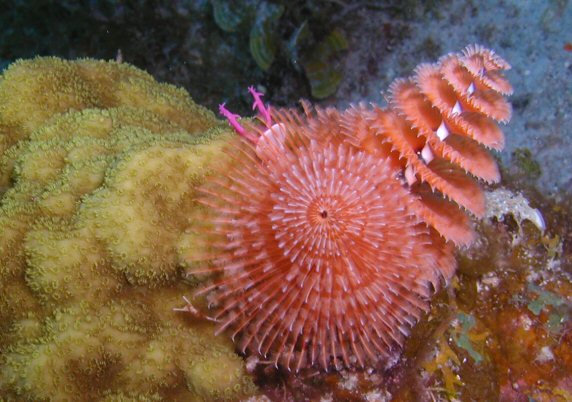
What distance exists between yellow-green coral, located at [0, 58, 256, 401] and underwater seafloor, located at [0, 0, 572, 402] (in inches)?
20.6

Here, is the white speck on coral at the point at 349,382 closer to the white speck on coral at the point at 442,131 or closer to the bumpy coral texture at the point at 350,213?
the bumpy coral texture at the point at 350,213

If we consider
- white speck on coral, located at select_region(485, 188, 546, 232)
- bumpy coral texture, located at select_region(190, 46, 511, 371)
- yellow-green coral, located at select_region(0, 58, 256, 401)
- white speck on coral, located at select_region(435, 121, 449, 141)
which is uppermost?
white speck on coral, located at select_region(485, 188, 546, 232)

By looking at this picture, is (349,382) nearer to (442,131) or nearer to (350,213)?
(350,213)

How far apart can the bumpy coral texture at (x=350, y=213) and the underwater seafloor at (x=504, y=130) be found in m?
0.33

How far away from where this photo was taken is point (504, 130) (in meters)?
4.96

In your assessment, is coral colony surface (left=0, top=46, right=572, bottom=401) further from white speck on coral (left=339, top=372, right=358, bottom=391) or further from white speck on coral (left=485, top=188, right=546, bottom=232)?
white speck on coral (left=485, top=188, right=546, bottom=232)

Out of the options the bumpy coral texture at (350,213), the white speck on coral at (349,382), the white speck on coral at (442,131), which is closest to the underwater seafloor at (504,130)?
the white speck on coral at (349,382)

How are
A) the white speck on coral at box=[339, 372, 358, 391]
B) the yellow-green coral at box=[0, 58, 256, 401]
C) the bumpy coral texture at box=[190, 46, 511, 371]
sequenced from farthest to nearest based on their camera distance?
the white speck on coral at box=[339, 372, 358, 391] → the yellow-green coral at box=[0, 58, 256, 401] → the bumpy coral texture at box=[190, 46, 511, 371]

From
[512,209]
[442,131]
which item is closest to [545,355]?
[512,209]

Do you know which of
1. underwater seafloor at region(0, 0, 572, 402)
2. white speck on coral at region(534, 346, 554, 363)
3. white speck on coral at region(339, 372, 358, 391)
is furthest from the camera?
white speck on coral at region(534, 346, 554, 363)

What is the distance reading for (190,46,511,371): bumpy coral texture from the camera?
2369 mm

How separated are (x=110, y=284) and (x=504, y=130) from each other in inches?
158

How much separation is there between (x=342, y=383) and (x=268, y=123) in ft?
5.17

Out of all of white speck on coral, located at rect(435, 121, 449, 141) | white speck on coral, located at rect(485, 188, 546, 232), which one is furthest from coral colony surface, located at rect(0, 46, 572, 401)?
white speck on coral, located at rect(485, 188, 546, 232)
